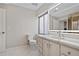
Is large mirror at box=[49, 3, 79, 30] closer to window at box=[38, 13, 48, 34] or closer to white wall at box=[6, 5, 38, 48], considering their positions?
window at box=[38, 13, 48, 34]

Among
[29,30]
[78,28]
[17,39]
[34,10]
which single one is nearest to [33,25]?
[29,30]

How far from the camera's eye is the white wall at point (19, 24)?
4.89 meters

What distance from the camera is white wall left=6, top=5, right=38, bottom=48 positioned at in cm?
489

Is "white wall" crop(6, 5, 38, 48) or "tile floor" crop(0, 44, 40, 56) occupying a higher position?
"white wall" crop(6, 5, 38, 48)

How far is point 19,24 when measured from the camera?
5246 millimetres

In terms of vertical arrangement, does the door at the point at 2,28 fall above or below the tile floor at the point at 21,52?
above

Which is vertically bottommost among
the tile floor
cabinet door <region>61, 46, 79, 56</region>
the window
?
the tile floor

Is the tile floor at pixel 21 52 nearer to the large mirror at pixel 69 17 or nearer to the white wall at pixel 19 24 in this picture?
the white wall at pixel 19 24

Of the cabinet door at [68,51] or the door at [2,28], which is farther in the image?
the door at [2,28]

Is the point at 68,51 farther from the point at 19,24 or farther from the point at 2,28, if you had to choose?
the point at 19,24

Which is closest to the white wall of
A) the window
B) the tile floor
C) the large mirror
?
the window

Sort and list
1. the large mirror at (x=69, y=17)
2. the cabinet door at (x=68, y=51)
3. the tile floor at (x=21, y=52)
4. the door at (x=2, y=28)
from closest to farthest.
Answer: the cabinet door at (x=68, y=51) → the large mirror at (x=69, y=17) → the tile floor at (x=21, y=52) → the door at (x=2, y=28)

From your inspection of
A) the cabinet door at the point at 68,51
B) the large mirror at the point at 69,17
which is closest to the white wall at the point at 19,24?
the large mirror at the point at 69,17

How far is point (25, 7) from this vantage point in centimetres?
540
